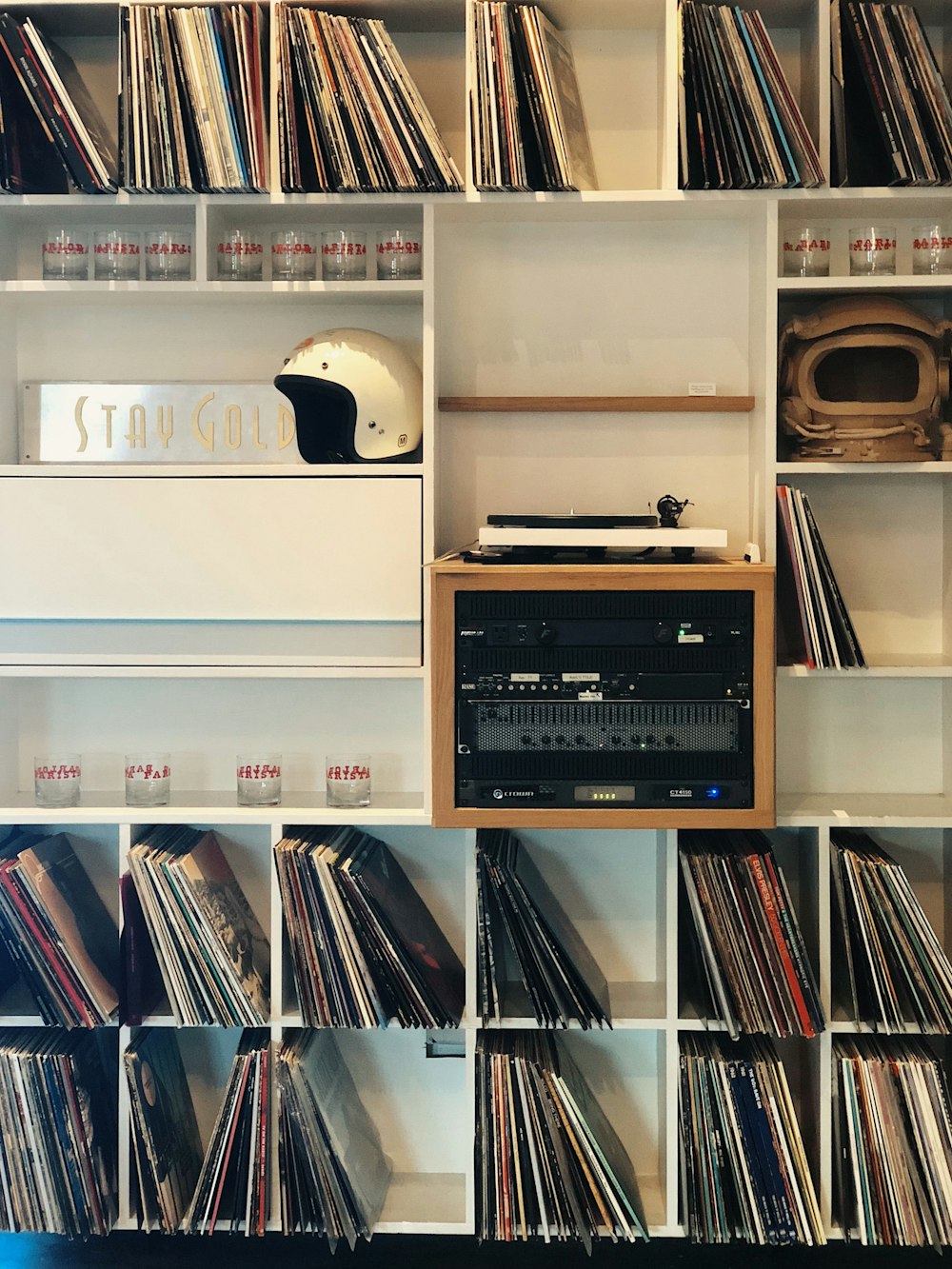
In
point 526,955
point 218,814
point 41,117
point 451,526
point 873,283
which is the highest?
point 41,117

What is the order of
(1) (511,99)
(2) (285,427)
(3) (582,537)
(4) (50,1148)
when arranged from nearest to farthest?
1. (3) (582,537)
2. (1) (511,99)
3. (4) (50,1148)
4. (2) (285,427)

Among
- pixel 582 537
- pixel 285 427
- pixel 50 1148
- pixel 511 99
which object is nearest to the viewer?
pixel 582 537

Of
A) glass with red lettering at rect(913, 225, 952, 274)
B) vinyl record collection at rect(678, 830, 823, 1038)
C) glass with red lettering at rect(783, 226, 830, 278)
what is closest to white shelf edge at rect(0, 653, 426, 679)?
vinyl record collection at rect(678, 830, 823, 1038)

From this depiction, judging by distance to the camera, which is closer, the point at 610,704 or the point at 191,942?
the point at 610,704

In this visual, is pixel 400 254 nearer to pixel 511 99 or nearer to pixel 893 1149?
pixel 511 99

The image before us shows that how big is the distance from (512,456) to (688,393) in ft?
1.26

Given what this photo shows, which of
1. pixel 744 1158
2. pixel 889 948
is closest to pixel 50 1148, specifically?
pixel 744 1158

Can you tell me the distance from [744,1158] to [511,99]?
2001 millimetres

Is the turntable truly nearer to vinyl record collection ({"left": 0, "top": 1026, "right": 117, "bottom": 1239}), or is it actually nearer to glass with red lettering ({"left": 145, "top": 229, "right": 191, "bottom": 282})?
glass with red lettering ({"left": 145, "top": 229, "right": 191, "bottom": 282})

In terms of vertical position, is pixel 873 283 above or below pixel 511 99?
below

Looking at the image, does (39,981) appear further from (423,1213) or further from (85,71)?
(85,71)

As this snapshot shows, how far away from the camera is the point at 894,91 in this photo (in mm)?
1979

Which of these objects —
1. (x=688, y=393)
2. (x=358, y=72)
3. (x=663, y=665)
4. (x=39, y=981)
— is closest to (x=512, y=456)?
(x=688, y=393)

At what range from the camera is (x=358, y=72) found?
77.9 inches
